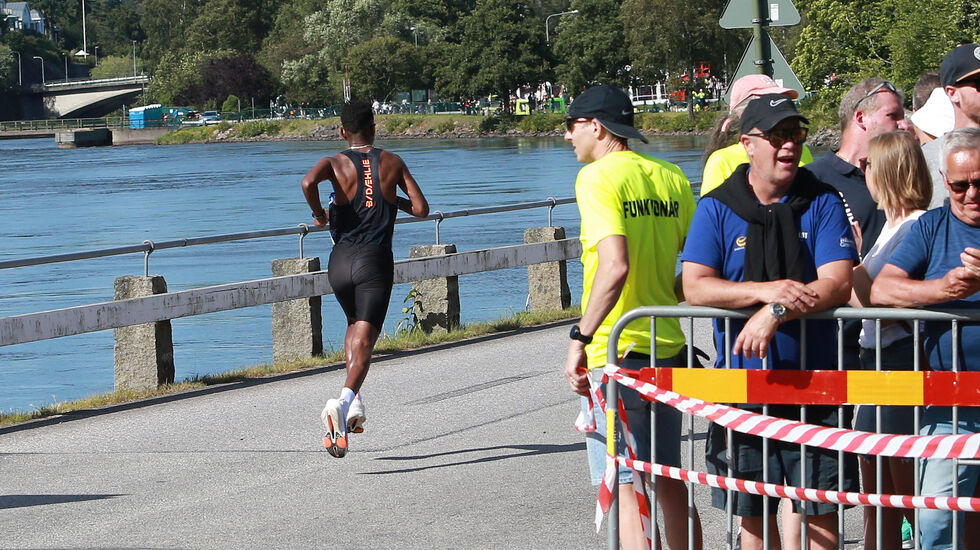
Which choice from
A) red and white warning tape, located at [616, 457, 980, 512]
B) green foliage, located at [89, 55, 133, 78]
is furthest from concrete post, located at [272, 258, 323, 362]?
green foliage, located at [89, 55, 133, 78]

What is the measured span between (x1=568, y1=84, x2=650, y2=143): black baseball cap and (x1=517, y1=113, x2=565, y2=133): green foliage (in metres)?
91.0

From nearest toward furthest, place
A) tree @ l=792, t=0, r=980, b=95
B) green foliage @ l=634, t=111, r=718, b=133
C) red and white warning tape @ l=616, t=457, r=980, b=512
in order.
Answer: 1. red and white warning tape @ l=616, t=457, r=980, b=512
2. tree @ l=792, t=0, r=980, b=95
3. green foliage @ l=634, t=111, r=718, b=133

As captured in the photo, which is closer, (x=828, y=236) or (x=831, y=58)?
(x=828, y=236)

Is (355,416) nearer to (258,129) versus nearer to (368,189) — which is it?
(368,189)

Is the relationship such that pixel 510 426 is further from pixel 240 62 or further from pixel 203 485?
pixel 240 62

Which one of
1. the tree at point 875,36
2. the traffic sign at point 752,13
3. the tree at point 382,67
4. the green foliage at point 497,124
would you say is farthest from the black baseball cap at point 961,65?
the tree at point 382,67

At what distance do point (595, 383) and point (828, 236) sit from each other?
3.11 ft

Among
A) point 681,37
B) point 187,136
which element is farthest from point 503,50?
point 187,136

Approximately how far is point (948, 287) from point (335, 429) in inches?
144

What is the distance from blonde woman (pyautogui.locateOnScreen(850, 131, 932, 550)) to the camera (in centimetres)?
494

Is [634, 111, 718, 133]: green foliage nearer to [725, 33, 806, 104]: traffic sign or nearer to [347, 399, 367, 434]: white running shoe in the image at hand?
[725, 33, 806, 104]: traffic sign

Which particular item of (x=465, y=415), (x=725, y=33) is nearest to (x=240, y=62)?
(x=725, y=33)

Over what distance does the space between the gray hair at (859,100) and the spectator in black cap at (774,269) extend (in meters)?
1.38

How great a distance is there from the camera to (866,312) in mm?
4555
